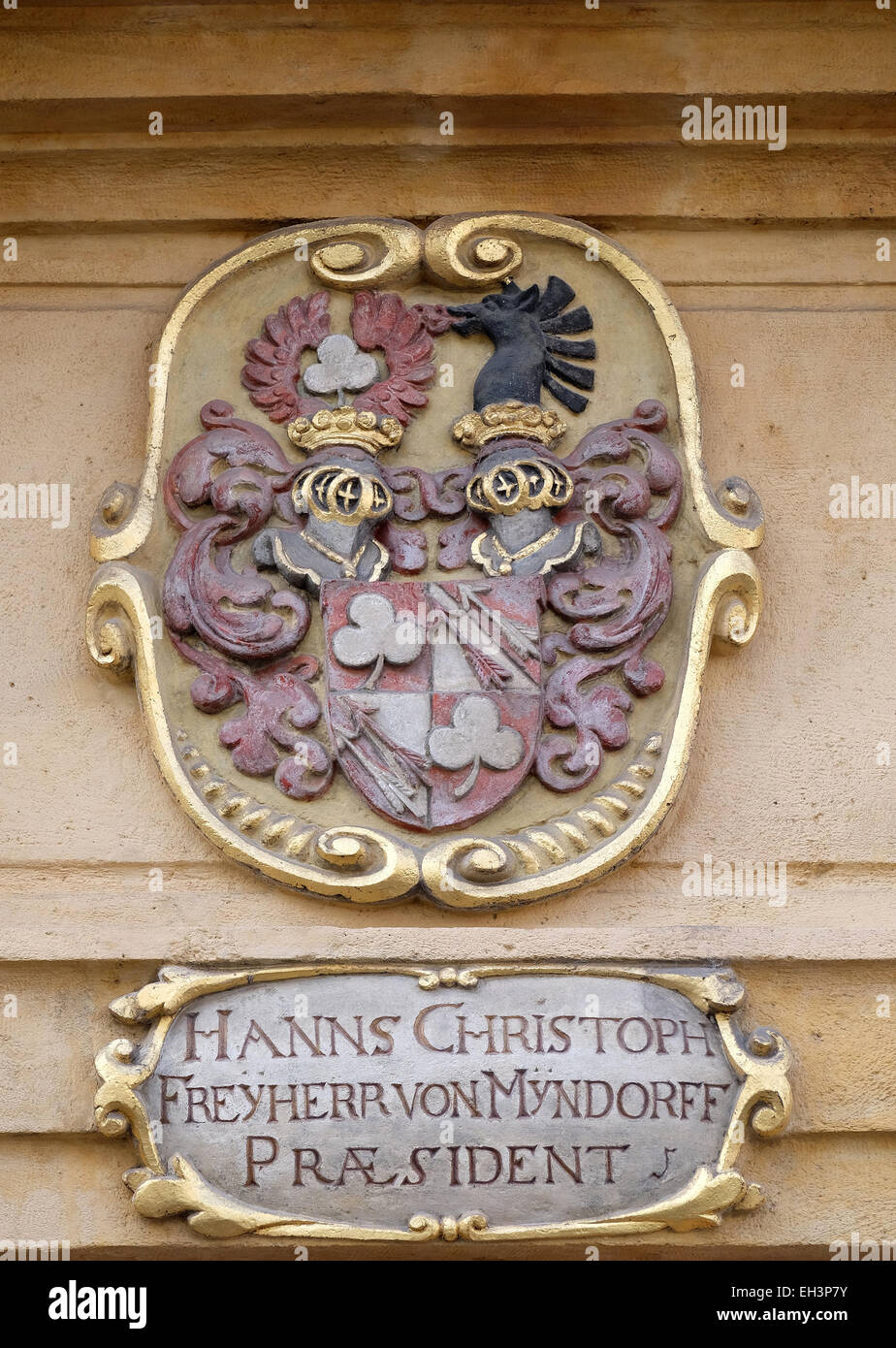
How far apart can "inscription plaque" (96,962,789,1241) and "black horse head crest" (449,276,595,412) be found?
105 cm

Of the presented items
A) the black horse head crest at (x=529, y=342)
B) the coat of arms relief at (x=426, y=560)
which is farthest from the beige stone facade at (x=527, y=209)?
the black horse head crest at (x=529, y=342)

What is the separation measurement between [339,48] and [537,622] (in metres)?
1.14

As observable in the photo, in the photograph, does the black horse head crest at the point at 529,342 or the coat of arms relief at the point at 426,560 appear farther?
the black horse head crest at the point at 529,342

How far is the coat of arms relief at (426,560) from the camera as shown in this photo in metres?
3.02

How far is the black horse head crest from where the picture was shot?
3.33 metres

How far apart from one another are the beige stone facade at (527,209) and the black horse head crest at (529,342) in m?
0.20

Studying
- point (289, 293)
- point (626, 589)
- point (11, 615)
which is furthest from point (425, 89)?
point (11, 615)

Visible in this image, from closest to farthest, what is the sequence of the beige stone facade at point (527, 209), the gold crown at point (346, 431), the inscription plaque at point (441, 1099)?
the inscription plaque at point (441, 1099), the beige stone facade at point (527, 209), the gold crown at point (346, 431)

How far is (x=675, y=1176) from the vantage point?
9.26ft

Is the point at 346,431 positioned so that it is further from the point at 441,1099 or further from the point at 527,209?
the point at 441,1099

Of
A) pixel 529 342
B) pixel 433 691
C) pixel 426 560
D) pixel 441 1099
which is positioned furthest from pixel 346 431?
pixel 441 1099

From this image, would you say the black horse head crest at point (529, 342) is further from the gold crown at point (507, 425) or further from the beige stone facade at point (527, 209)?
the beige stone facade at point (527, 209)

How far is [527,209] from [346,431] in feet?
1.92

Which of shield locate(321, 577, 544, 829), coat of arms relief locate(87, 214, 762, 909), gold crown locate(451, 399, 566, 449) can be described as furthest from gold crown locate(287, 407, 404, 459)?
shield locate(321, 577, 544, 829)
